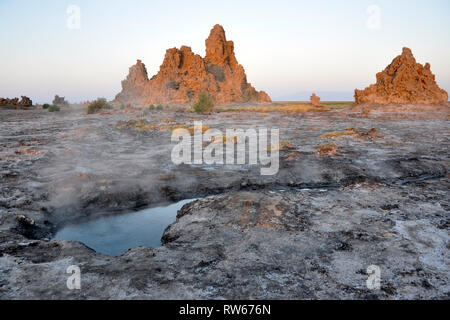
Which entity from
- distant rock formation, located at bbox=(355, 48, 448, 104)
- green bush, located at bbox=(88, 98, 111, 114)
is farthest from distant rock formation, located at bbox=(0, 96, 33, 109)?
distant rock formation, located at bbox=(355, 48, 448, 104)

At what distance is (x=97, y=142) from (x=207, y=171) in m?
6.89

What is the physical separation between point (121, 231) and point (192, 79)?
223 ft

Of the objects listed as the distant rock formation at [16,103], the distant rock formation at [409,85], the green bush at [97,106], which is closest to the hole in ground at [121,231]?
the green bush at [97,106]

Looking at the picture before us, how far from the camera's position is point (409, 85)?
30.7 m

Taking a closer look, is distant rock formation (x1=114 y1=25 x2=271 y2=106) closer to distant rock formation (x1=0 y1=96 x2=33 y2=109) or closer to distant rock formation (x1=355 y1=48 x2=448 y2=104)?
distant rock formation (x1=0 y1=96 x2=33 y2=109)

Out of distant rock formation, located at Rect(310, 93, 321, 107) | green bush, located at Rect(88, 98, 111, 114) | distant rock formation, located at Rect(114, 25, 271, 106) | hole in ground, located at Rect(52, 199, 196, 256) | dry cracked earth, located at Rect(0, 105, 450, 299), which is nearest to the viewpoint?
dry cracked earth, located at Rect(0, 105, 450, 299)

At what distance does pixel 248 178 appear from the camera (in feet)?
24.1

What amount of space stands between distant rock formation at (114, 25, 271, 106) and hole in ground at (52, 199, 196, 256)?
62768mm

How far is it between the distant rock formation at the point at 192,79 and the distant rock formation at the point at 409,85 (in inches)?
1641

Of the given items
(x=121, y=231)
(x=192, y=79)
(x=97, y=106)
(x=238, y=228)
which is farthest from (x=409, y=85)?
(x=192, y=79)

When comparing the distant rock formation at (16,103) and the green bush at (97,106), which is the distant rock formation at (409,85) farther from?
the distant rock formation at (16,103)

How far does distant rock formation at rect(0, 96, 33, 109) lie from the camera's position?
3330 centimetres

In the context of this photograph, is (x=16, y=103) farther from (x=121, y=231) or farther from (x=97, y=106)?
(x=121, y=231)

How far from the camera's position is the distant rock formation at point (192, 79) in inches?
2731
